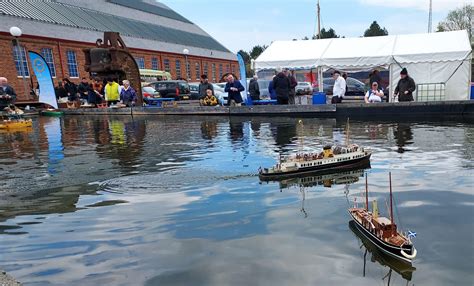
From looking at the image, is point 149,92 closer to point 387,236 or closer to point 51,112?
point 51,112

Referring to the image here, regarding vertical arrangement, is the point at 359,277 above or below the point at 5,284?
below

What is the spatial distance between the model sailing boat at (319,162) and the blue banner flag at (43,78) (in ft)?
63.6

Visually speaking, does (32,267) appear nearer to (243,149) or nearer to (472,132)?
(243,149)

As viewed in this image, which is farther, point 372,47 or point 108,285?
point 372,47

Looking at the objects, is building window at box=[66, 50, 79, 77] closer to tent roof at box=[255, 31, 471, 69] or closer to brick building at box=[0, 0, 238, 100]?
brick building at box=[0, 0, 238, 100]

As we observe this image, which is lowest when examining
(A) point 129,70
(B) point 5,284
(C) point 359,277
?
Result: (C) point 359,277

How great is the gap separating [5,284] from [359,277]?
362 cm

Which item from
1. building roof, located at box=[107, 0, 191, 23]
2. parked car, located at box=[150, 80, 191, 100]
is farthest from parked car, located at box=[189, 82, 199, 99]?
building roof, located at box=[107, 0, 191, 23]

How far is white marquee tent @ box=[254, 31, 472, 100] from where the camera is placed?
1844 cm

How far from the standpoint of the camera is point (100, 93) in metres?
25.3

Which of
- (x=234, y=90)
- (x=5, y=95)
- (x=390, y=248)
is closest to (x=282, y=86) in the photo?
(x=234, y=90)

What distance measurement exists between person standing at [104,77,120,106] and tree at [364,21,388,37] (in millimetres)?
65018

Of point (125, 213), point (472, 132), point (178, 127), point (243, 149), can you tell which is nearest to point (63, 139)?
point (178, 127)

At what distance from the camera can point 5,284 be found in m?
3.96
